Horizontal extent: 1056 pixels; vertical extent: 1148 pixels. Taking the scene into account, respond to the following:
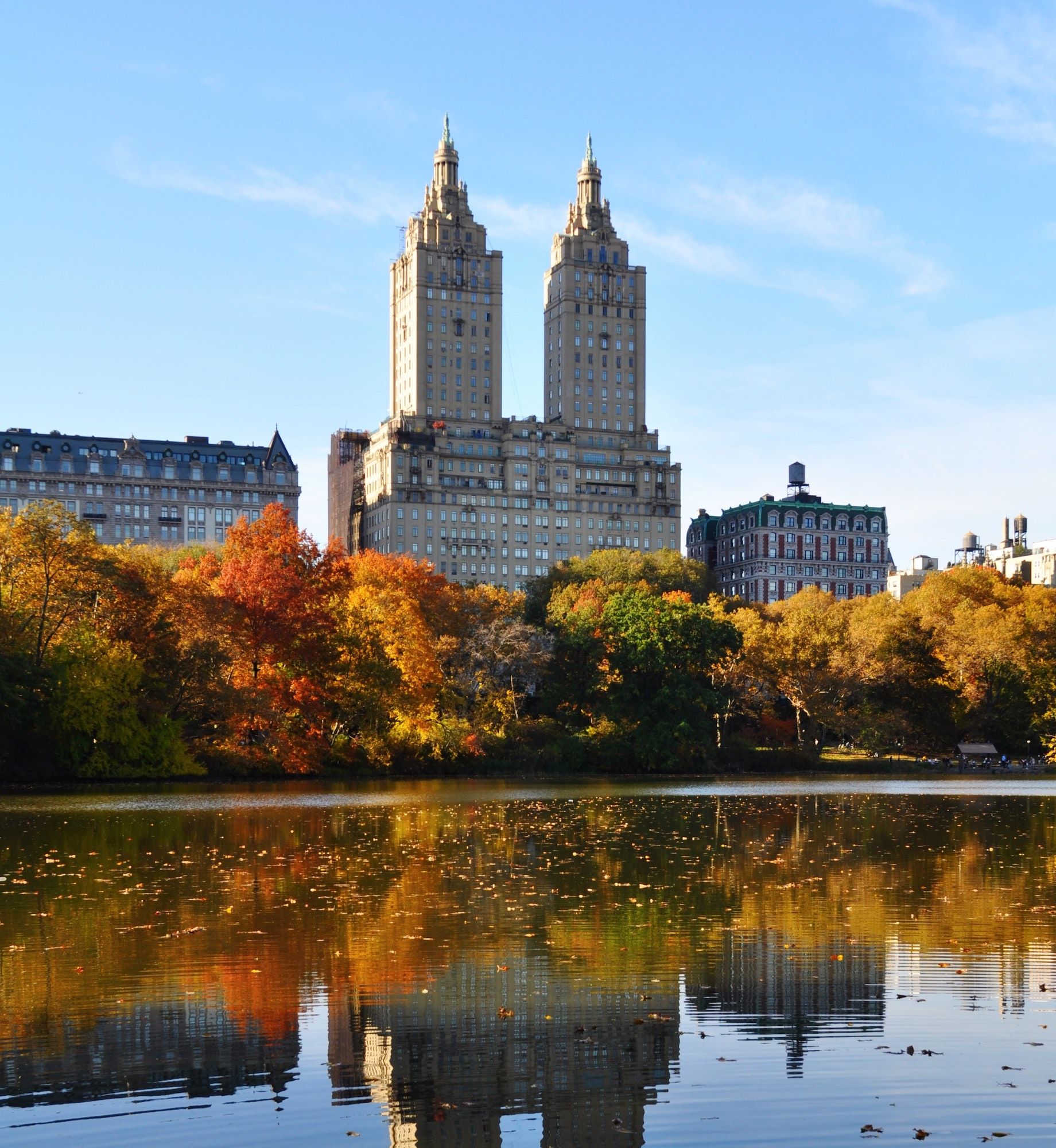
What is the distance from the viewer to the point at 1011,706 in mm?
103188

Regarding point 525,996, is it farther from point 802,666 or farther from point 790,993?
point 802,666

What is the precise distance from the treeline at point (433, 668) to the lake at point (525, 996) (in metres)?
35.3

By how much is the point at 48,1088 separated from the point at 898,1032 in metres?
8.26

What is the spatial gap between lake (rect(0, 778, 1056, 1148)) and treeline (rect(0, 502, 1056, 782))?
116 ft

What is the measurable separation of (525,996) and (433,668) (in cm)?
6650

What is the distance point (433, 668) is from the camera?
3233 inches

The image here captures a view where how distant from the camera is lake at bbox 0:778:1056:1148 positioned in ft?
38.1

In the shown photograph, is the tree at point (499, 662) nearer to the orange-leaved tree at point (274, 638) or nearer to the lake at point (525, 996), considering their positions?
the orange-leaved tree at point (274, 638)

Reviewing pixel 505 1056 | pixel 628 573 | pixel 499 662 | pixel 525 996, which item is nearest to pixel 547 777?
pixel 499 662

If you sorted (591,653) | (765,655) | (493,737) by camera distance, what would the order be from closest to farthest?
(493,737) < (591,653) < (765,655)

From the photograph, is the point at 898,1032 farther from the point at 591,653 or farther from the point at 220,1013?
the point at 591,653

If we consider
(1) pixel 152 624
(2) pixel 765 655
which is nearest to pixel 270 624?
(1) pixel 152 624

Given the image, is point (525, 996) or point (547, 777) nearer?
point (525, 996)

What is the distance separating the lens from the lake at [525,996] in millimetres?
11617
